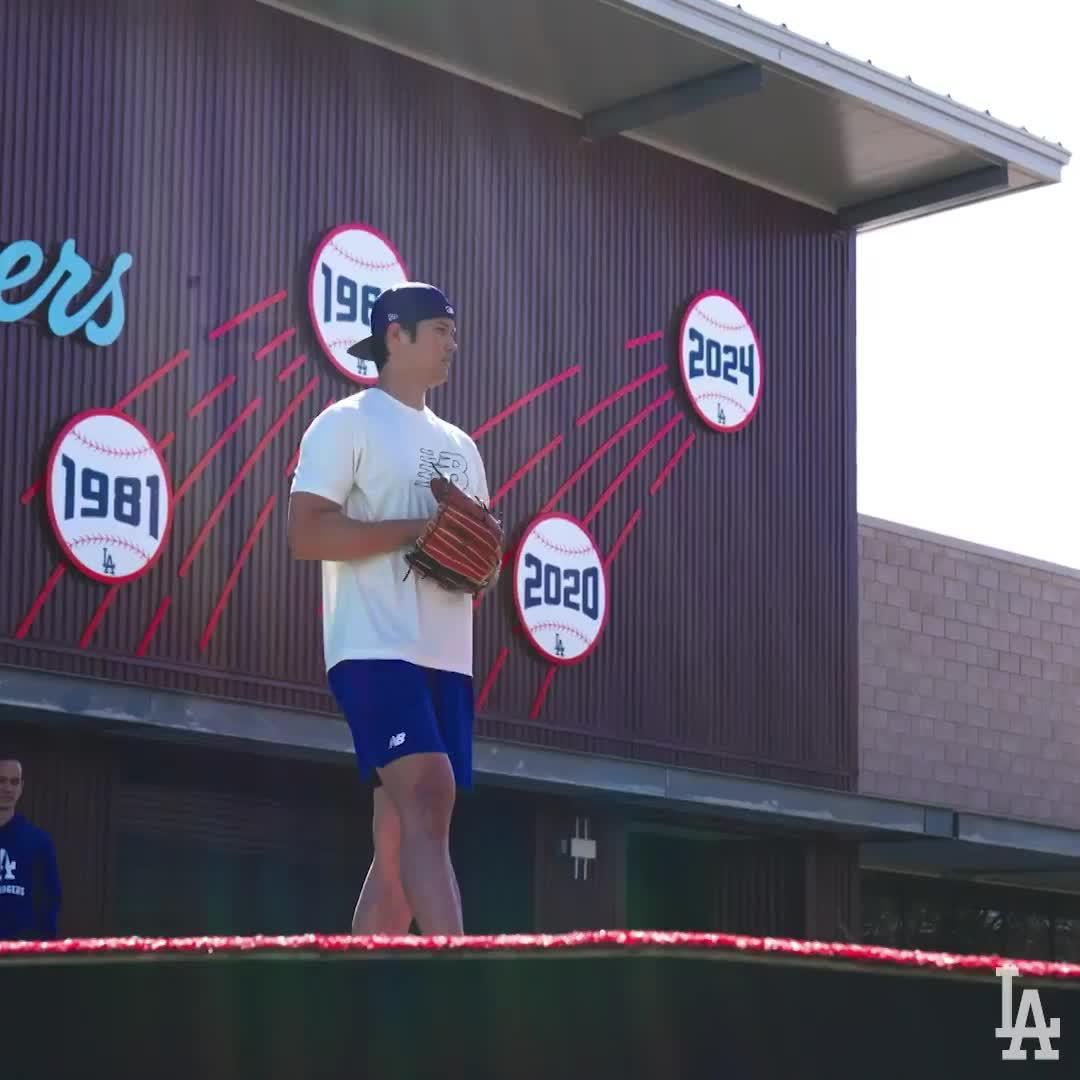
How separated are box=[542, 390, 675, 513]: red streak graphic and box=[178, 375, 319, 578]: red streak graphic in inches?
89.6

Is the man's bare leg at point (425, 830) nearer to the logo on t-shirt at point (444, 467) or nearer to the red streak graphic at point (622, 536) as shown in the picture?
the logo on t-shirt at point (444, 467)

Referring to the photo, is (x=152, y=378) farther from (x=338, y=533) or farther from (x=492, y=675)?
(x=338, y=533)

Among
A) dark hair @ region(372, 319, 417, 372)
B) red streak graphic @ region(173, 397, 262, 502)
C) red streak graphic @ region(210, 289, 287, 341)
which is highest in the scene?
red streak graphic @ region(210, 289, 287, 341)

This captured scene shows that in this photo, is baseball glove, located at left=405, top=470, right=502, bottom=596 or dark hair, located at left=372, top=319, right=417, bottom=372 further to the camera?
dark hair, located at left=372, top=319, right=417, bottom=372

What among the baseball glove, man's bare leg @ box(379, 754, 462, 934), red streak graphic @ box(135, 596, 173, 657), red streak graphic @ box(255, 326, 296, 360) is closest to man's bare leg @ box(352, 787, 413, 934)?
man's bare leg @ box(379, 754, 462, 934)

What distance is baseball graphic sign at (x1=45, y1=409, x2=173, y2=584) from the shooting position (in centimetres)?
1439

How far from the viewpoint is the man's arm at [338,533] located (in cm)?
648

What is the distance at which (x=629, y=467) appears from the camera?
18312 millimetres

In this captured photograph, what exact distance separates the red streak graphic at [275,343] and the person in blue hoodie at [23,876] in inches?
185

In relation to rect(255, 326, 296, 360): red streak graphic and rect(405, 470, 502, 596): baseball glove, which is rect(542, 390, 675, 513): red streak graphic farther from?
rect(405, 470, 502, 596): baseball glove

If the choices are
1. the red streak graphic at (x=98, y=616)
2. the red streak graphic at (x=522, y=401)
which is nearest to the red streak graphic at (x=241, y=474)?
the red streak graphic at (x=98, y=616)

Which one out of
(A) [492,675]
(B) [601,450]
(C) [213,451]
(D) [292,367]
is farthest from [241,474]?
(B) [601,450]

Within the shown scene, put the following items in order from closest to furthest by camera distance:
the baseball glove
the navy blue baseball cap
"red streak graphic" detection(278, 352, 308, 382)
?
the baseball glove
the navy blue baseball cap
"red streak graphic" detection(278, 352, 308, 382)

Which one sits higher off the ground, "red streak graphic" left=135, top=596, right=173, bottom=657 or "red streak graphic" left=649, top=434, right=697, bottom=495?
"red streak graphic" left=649, top=434, right=697, bottom=495
